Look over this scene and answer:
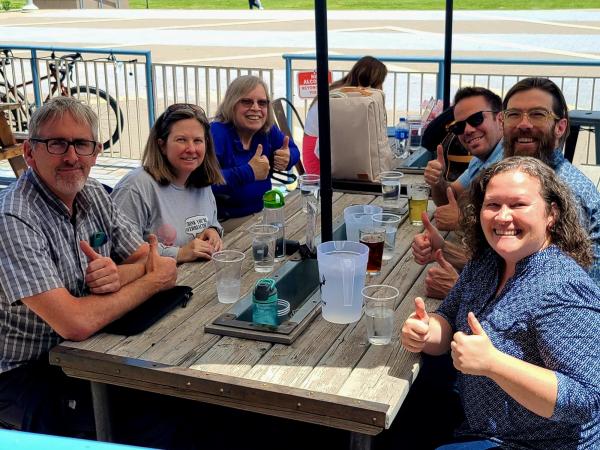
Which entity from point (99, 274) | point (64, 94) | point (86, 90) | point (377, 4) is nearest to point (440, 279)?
point (99, 274)

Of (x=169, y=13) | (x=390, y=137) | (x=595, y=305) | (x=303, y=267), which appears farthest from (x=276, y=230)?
(x=169, y=13)

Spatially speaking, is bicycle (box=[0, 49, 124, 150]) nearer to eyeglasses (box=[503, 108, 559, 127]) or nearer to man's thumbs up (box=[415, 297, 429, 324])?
eyeglasses (box=[503, 108, 559, 127])

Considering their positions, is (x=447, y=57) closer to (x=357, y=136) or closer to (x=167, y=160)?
(x=357, y=136)

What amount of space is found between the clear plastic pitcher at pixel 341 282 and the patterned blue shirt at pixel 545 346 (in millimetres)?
389

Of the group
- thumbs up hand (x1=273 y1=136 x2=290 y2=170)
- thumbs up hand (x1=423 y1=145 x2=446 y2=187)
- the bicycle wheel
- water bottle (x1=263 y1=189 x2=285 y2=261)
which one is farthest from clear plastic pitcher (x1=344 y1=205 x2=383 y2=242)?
the bicycle wheel

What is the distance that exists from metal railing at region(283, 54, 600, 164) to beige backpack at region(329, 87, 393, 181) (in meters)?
3.38

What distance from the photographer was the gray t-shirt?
3.20m

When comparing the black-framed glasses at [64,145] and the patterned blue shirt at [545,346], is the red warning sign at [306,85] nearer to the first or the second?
the black-framed glasses at [64,145]

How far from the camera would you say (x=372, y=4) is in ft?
106

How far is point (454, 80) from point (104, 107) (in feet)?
18.5

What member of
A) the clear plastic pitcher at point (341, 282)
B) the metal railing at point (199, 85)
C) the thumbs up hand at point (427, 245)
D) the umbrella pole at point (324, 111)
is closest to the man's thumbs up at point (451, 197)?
the thumbs up hand at point (427, 245)

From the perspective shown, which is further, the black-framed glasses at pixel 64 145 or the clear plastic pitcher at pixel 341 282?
the black-framed glasses at pixel 64 145

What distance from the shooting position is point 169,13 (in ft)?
95.3

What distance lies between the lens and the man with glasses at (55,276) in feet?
7.61
